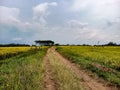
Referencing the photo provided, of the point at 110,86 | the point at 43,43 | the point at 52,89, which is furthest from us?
the point at 43,43

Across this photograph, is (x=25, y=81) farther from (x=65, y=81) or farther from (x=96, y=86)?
(x=96, y=86)

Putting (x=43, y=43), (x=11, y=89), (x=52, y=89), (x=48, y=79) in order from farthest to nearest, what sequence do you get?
(x=43, y=43) → (x=48, y=79) → (x=52, y=89) → (x=11, y=89)

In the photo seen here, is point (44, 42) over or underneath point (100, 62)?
over

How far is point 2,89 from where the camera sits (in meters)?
12.0

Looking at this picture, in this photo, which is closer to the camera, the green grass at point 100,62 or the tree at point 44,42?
the green grass at point 100,62

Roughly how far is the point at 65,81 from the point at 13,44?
138 m

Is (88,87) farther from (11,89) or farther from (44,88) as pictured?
(11,89)

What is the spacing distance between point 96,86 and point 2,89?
5.14 meters

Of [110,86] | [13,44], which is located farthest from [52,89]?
[13,44]

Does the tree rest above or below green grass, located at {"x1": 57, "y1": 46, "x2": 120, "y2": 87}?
above

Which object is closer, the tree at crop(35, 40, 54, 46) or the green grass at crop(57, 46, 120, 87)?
the green grass at crop(57, 46, 120, 87)

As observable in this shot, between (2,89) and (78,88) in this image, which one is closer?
(2,89)

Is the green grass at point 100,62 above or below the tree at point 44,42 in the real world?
below

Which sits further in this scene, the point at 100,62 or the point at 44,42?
the point at 44,42
